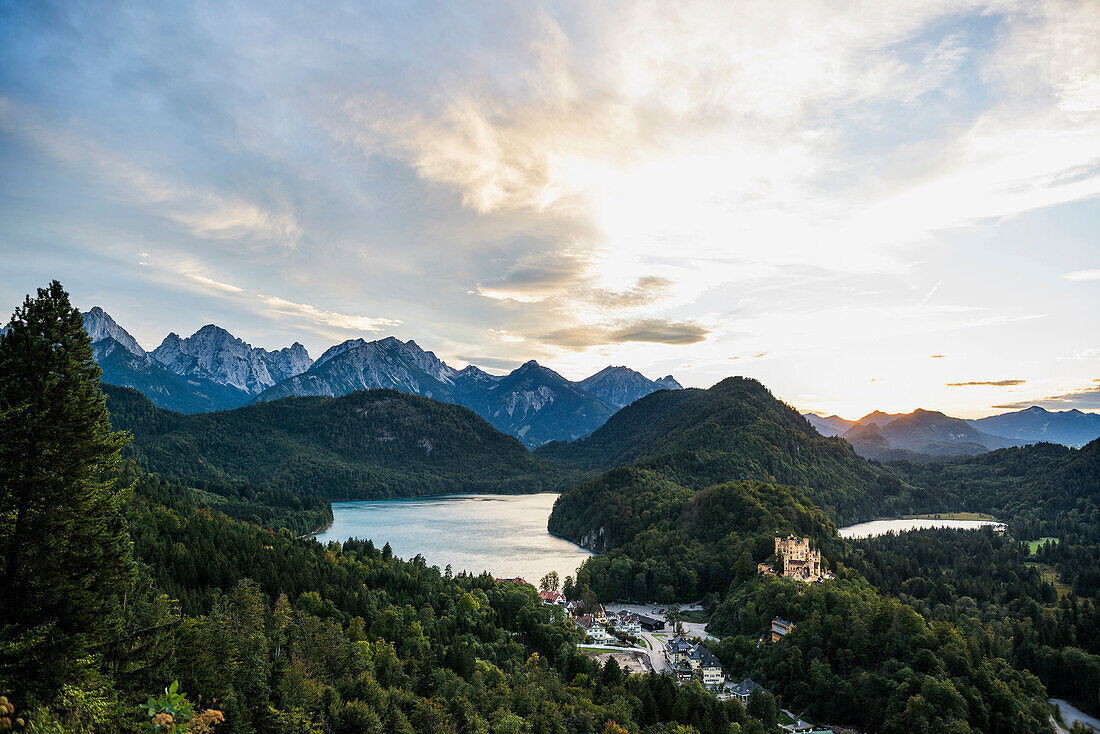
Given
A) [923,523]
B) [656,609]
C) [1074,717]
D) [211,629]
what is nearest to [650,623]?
[656,609]

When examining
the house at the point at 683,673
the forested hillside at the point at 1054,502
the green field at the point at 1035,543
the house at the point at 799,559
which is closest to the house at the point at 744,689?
the house at the point at 683,673

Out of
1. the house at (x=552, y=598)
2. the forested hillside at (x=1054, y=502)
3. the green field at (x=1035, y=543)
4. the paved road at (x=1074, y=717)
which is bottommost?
the paved road at (x=1074, y=717)

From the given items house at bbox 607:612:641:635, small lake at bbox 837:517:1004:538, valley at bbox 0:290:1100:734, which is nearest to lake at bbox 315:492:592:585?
valley at bbox 0:290:1100:734

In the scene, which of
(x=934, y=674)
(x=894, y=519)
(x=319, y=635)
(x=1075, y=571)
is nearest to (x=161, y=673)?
(x=319, y=635)

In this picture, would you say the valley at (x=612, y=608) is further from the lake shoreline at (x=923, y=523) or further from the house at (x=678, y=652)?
the lake shoreline at (x=923, y=523)

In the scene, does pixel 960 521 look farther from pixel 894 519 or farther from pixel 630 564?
pixel 630 564

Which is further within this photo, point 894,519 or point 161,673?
point 894,519
